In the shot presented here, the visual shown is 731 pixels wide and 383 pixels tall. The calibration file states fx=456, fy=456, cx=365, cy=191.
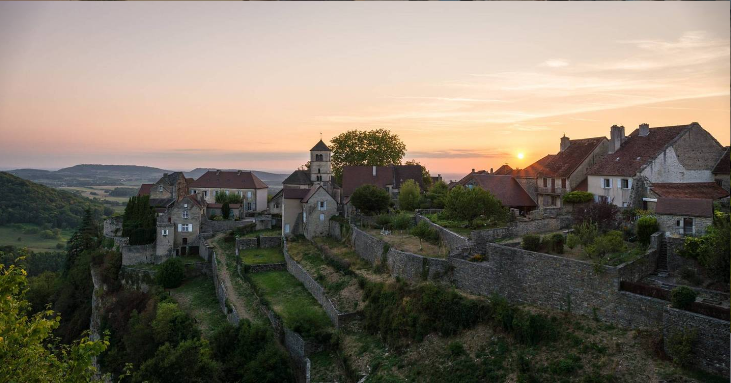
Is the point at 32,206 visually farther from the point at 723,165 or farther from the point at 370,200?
the point at 723,165

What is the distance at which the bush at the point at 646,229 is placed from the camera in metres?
20.5

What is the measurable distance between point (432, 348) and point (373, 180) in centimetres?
3262

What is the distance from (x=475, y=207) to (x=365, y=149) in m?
40.8

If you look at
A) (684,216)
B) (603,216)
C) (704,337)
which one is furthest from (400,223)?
(704,337)

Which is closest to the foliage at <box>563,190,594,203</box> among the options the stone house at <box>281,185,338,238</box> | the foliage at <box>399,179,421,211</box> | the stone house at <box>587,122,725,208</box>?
the stone house at <box>587,122,725,208</box>

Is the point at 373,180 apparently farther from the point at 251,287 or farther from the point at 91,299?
the point at 91,299

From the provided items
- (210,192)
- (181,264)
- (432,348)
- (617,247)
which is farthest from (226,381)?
(210,192)

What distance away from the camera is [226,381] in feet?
75.7

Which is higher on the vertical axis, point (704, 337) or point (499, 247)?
point (499, 247)

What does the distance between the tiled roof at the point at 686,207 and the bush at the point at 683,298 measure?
8.46 m

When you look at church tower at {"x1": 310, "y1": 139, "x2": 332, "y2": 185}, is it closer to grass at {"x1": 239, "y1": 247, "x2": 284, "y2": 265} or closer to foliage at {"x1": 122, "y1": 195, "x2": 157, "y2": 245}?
grass at {"x1": 239, "y1": 247, "x2": 284, "y2": 265}

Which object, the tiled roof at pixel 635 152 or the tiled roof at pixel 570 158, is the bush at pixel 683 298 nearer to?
the tiled roof at pixel 635 152

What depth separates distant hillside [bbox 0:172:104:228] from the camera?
296 ft

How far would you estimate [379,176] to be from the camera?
5156 centimetres
